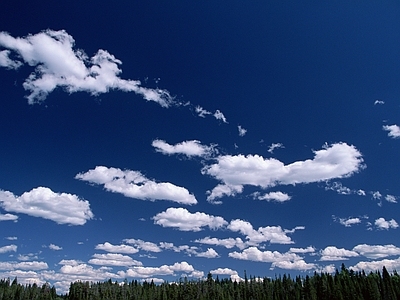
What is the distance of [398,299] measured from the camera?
168 meters

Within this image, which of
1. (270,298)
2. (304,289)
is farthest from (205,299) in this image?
(304,289)

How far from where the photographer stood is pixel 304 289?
7869 inches

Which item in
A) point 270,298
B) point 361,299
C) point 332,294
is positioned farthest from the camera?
point 270,298

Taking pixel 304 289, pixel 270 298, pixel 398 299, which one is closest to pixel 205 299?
pixel 270 298

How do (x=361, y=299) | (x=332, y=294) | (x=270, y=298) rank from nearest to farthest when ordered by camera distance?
(x=361, y=299)
(x=332, y=294)
(x=270, y=298)

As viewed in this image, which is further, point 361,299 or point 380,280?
point 380,280

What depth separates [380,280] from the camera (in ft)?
627

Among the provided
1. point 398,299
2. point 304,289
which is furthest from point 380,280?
point 304,289

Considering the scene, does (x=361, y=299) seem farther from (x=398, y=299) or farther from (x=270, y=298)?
(x=270, y=298)

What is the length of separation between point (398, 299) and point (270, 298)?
201 ft

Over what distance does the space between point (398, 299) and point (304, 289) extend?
4653 centimetres

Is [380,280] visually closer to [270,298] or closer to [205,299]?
[270,298]

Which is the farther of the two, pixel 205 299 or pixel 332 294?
pixel 205 299

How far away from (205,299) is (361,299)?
258 feet
